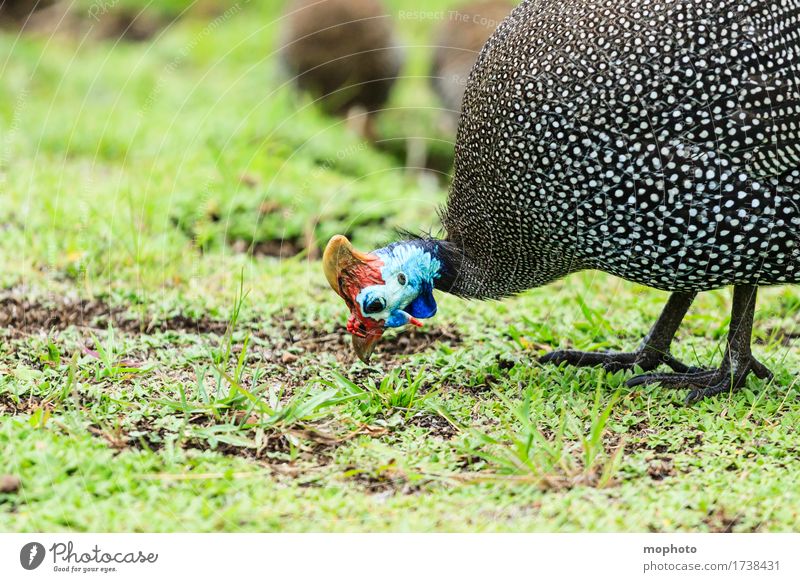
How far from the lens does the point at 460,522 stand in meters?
3.05

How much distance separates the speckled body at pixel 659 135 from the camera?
3.42 metres

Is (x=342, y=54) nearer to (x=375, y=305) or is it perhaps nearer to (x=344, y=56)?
(x=344, y=56)

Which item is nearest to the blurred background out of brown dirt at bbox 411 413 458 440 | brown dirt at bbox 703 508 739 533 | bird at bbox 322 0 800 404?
bird at bbox 322 0 800 404

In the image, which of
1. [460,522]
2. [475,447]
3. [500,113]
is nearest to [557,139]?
[500,113]

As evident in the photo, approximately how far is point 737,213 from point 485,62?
1.20 m

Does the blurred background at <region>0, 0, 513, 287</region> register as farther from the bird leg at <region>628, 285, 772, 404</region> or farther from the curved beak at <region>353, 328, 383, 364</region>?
the bird leg at <region>628, 285, 772, 404</region>

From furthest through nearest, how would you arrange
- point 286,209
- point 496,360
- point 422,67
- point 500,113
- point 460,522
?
point 422,67, point 286,209, point 496,360, point 500,113, point 460,522

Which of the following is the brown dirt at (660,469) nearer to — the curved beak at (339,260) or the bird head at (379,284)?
the bird head at (379,284)

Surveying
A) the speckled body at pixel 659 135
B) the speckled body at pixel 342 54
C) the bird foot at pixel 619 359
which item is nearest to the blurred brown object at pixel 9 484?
the speckled body at pixel 659 135

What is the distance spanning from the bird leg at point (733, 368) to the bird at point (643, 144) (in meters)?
0.02

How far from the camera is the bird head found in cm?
394

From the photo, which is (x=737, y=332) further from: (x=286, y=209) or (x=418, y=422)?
(x=286, y=209)

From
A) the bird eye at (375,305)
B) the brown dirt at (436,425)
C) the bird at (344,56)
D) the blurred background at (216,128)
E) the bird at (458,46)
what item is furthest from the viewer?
the bird at (344,56)

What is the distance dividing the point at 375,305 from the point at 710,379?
1.46 metres
